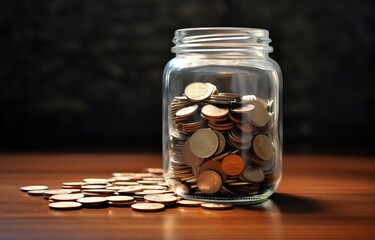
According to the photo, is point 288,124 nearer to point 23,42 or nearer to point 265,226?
point 23,42

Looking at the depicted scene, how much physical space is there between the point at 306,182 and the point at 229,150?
0.43 m

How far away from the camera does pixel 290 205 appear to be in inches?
44.8

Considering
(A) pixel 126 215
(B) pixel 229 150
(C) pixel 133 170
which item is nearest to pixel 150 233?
(A) pixel 126 215

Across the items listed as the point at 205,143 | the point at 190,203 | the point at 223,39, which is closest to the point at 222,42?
the point at 223,39

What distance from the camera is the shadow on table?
1085 millimetres

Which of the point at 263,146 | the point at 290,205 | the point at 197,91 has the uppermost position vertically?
the point at 197,91

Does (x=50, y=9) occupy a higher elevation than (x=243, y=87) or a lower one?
higher

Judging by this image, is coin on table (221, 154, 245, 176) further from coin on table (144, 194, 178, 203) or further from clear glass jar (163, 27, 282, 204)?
coin on table (144, 194, 178, 203)

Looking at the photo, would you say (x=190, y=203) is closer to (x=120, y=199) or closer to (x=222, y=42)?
(x=120, y=199)

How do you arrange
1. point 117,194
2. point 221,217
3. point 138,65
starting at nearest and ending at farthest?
point 221,217 → point 117,194 → point 138,65

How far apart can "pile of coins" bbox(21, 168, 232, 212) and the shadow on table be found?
0.08m

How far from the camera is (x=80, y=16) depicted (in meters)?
2.71

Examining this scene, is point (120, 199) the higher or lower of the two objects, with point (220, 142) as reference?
lower

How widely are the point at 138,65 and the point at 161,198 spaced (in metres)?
1.67
